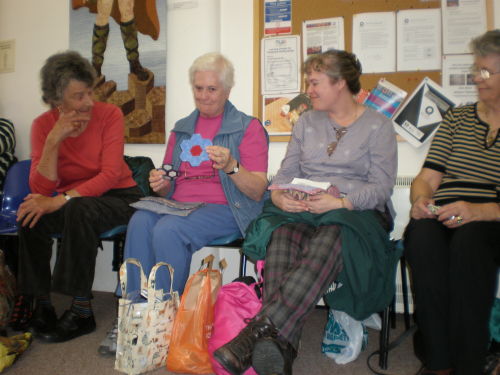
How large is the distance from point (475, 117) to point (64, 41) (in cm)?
296

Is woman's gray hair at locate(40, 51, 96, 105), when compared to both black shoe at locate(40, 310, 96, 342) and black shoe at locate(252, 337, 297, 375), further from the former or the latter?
black shoe at locate(252, 337, 297, 375)

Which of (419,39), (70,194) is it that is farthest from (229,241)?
(419,39)

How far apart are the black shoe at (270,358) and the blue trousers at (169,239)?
1.86ft

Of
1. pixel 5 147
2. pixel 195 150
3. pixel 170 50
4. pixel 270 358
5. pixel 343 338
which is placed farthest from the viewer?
pixel 170 50

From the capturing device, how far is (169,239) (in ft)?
6.01

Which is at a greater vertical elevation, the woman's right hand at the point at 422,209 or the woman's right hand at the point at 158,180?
the woman's right hand at the point at 158,180

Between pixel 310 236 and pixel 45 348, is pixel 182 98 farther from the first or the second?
pixel 45 348

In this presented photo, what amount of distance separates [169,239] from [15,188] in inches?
47.8

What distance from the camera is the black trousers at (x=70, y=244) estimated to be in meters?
1.94

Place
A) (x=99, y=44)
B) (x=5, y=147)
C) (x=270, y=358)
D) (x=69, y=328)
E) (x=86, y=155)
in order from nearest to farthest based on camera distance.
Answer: (x=270, y=358) → (x=69, y=328) → (x=86, y=155) → (x=5, y=147) → (x=99, y=44)

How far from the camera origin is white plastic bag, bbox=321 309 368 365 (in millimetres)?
1860

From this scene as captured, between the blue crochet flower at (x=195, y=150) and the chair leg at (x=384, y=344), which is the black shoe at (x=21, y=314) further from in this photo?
the chair leg at (x=384, y=344)

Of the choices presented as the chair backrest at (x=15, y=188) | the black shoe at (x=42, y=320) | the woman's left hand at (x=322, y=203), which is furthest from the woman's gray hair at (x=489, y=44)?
the chair backrest at (x=15, y=188)

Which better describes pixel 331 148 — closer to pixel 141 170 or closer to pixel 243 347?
pixel 243 347
